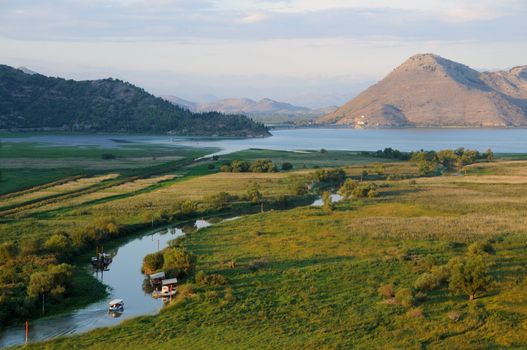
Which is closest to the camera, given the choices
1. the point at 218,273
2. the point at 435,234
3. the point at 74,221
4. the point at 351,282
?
the point at 351,282

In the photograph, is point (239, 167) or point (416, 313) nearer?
point (416, 313)

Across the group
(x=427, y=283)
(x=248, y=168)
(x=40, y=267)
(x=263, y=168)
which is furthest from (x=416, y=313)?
(x=248, y=168)

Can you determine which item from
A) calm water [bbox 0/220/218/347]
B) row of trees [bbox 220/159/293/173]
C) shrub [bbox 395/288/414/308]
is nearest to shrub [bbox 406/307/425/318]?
shrub [bbox 395/288/414/308]

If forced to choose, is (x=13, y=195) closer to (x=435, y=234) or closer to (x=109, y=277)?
(x=109, y=277)

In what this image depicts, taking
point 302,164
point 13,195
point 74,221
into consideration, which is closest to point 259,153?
point 302,164

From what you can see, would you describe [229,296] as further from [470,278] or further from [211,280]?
[470,278]
